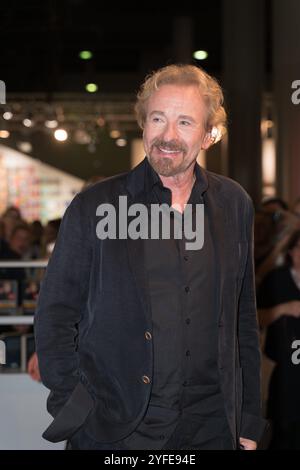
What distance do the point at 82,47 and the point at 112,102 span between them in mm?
1141

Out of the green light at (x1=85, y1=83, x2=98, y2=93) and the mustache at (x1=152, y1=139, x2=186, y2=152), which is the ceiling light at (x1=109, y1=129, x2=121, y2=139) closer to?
the green light at (x1=85, y1=83, x2=98, y2=93)

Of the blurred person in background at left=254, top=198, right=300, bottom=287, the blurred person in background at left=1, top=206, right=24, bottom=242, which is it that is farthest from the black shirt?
the blurred person in background at left=1, top=206, right=24, bottom=242

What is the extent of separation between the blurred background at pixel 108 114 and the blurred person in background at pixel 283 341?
0.01 meters

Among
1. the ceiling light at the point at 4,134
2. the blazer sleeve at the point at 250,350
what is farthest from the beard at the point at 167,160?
the ceiling light at the point at 4,134

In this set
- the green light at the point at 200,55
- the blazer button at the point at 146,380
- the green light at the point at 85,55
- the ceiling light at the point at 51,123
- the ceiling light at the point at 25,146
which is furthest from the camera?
the ceiling light at the point at 25,146

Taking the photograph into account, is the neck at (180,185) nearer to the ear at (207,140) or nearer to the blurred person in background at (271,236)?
the ear at (207,140)

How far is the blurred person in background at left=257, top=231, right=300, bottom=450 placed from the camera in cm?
426

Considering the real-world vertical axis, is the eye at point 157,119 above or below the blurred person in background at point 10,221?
below

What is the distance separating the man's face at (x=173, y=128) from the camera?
1920mm

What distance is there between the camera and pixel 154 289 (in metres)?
1.89

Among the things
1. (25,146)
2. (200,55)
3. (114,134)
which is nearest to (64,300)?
(200,55)

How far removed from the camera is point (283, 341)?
14.3 feet
